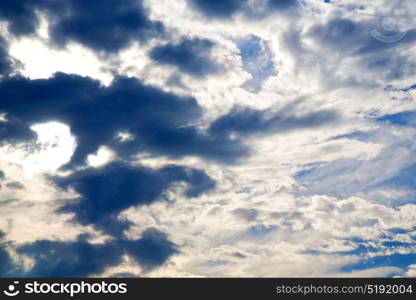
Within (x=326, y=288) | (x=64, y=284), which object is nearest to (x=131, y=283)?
(x=64, y=284)

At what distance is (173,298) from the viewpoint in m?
85.0

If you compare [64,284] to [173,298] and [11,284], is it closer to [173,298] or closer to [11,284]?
[11,284]

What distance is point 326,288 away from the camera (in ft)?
271

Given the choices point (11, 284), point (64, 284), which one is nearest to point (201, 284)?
point (64, 284)

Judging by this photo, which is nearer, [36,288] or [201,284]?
[36,288]

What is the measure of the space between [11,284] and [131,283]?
24934 mm

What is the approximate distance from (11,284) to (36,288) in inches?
269

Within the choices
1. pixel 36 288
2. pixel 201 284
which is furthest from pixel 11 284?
pixel 201 284

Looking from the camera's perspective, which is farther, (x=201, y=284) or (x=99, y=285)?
(x=201, y=284)

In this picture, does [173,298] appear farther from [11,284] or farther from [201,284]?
[11,284]

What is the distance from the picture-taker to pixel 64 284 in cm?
8050

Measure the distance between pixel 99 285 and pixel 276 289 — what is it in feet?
121

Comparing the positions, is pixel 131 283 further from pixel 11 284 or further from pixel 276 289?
pixel 276 289

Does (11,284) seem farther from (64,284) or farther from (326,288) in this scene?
(326,288)
